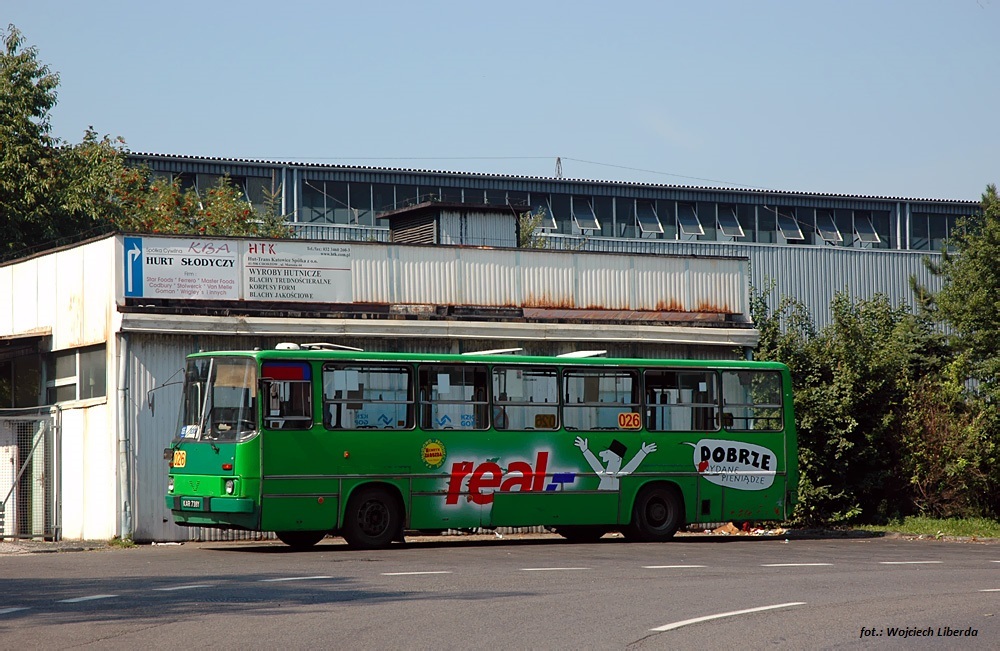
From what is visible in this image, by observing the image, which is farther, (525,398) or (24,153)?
(24,153)

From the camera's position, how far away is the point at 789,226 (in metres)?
66.8

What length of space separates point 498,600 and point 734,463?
38.4 ft

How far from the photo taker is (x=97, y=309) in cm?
2478

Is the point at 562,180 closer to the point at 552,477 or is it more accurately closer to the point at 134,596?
the point at 552,477

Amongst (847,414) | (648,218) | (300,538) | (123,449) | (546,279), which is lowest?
(300,538)

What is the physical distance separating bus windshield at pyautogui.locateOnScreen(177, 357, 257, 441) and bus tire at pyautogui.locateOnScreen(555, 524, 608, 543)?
6.33m

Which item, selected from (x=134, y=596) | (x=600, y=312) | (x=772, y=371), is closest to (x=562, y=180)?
(x=600, y=312)

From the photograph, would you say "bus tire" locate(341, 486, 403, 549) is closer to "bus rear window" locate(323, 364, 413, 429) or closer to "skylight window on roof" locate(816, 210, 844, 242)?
"bus rear window" locate(323, 364, 413, 429)

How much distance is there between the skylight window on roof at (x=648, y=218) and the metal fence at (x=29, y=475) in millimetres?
41636

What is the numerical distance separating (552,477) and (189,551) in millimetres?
5678

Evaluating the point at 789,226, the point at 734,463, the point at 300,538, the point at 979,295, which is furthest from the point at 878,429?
the point at 789,226

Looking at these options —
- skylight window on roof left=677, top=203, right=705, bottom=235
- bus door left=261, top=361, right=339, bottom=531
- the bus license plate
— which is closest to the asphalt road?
bus door left=261, top=361, right=339, bottom=531

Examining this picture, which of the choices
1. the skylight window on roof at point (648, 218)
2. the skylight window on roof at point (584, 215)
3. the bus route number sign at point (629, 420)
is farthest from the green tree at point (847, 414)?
the skylight window on roof at point (648, 218)

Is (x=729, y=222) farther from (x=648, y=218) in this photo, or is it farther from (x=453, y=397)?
(x=453, y=397)
